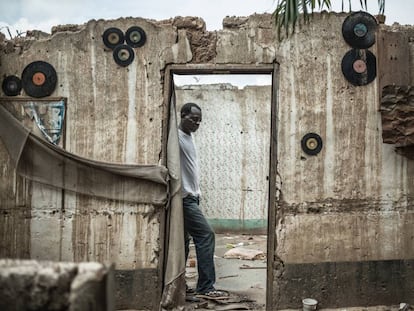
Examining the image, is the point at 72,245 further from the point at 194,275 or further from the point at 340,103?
the point at 340,103

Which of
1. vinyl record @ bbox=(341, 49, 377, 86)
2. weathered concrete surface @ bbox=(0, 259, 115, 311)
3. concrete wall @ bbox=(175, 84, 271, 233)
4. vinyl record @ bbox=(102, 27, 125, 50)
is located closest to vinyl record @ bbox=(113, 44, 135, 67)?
vinyl record @ bbox=(102, 27, 125, 50)

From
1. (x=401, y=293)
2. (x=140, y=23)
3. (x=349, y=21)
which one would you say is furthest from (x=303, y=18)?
(x=401, y=293)

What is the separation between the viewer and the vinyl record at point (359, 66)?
169 inches

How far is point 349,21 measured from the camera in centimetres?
430

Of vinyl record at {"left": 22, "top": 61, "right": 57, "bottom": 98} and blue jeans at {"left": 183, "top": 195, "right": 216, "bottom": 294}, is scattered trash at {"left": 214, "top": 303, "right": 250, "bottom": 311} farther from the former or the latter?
vinyl record at {"left": 22, "top": 61, "right": 57, "bottom": 98}

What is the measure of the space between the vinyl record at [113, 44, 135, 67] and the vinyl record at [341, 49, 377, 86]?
1.87 metres

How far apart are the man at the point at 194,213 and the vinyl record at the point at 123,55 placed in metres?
0.84

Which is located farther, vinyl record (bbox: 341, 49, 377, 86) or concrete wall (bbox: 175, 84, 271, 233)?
concrete wall (bbox: 175, 84, 271, 233)

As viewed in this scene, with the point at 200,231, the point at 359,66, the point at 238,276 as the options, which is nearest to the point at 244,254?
the point at 238,276

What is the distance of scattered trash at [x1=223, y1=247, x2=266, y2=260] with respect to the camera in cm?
691

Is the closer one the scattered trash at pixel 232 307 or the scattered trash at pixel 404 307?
the scattered trash at pixel 404 307

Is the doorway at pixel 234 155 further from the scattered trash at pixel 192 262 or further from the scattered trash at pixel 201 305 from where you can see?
the scattered trash at pixel 201 305

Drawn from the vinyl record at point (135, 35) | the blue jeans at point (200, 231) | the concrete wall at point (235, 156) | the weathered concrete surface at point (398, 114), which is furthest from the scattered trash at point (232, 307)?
the concrete wall at point (235, 156)

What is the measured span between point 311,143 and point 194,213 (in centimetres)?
133
